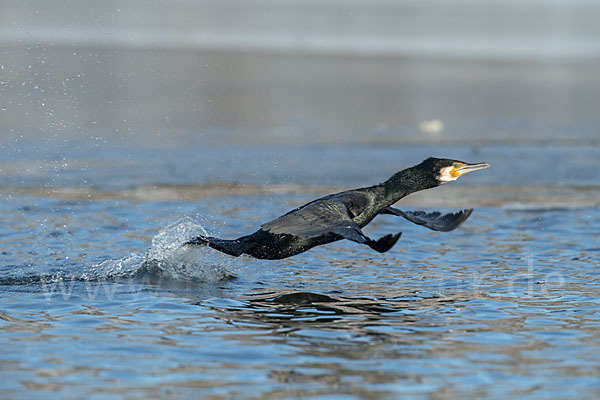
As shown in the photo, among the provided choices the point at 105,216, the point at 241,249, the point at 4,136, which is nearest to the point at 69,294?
the point at 241,249

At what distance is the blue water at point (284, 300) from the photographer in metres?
4.70

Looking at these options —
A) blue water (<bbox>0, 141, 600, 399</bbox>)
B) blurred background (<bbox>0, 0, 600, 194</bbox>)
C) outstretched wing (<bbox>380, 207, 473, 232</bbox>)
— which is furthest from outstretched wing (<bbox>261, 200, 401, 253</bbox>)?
blurred background (<bbox>0, 0, 600, 194</bbox>)

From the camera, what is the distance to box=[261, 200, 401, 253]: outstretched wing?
623cm

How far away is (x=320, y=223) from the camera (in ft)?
21.3

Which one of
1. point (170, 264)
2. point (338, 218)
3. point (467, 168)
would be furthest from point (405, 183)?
point (170, 264)

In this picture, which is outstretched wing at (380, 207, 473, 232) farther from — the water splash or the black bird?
the water splash

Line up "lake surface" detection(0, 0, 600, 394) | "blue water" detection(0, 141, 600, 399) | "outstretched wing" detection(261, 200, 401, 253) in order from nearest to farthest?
"blue water" detection(0, 141, 600, 399) < "lake surface" detection(0, 0, 600, 394) < "outstretched wing" detection(261, 200, 401, 253)

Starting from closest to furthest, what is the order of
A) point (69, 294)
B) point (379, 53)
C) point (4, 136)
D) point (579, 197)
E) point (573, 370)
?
point (573, 370) → point (69, 294) → point (579, 197) → point (4, 136) → point (379, 53)

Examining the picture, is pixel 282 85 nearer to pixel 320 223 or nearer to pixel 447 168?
pixel 447 168

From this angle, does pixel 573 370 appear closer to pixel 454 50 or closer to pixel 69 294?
pixel 69 294

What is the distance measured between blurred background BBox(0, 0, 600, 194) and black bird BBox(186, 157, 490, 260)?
4785 millimetres

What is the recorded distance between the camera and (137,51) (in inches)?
954

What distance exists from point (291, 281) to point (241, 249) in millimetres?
445

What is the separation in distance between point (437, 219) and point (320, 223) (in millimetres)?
1438
